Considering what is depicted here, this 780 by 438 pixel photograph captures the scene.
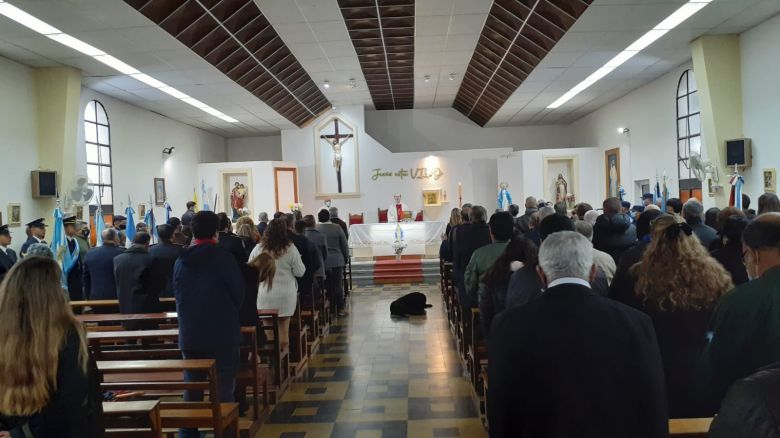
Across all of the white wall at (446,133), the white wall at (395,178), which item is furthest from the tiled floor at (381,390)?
the white wall at (446,133)

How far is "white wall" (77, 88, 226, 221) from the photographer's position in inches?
468

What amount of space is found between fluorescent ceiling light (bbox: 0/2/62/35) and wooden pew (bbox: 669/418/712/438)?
7.48m

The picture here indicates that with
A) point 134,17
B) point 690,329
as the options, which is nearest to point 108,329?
point 134,17

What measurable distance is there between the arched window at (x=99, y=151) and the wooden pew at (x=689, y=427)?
1095 cm

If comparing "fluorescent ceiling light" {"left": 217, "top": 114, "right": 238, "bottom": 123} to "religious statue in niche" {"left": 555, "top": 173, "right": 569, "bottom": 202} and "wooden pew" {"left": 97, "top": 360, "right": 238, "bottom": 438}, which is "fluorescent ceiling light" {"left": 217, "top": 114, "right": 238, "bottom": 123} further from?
"wooden pew" {"left": 97, "top": 360, "right": 238, "bottom": 438}

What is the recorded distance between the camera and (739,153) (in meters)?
8.64

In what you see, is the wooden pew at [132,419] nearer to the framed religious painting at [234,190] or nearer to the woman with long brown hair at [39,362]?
the woman with long brown hair at [39,362]

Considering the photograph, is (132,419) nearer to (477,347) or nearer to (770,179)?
(477,347)

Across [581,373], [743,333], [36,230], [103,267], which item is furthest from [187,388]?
[36,230]

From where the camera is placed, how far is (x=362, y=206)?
17.9 m

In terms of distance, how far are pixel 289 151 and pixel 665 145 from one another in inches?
417

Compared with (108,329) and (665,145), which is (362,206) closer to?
(665,145)

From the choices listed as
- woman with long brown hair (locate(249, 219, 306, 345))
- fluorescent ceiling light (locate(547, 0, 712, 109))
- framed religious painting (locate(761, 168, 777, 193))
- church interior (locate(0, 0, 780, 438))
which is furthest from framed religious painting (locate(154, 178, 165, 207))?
framed religious painting (locate(761, 168, 777, 193))

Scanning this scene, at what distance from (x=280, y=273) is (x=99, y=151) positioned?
7.88 metres
